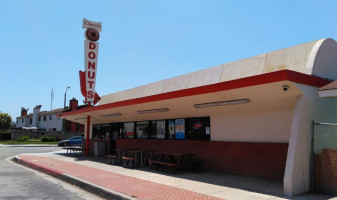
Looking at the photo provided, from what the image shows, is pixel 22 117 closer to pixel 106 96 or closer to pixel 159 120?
pixel 106 96

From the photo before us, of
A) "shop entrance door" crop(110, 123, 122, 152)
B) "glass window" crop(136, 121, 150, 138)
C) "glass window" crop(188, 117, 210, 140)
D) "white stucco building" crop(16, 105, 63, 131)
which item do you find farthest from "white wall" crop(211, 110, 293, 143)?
"white stucco building" crop(16, 105, 63, 131)

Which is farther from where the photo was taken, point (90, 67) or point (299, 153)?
point (90, 67)

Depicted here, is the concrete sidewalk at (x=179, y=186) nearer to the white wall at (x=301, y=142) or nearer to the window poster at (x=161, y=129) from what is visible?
the white wall at (x=301, y=142)

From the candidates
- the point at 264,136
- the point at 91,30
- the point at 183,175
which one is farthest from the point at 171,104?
the point at 91,30

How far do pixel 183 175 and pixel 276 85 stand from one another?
505 centimetres

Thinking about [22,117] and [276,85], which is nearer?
[276,85]

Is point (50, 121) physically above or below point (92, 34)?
below

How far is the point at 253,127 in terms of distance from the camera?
34.6 feet

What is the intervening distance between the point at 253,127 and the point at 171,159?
4251 mm

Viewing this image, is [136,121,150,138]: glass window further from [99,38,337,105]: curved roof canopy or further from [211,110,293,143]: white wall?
[211,110,293,143]: white wall

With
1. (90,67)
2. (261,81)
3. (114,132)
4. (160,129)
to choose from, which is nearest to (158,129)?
(160,129)

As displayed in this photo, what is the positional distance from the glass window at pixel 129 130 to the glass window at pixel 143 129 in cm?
48

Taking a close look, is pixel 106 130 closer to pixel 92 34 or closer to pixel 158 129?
pixel 158 129

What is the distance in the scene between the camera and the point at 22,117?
71500 millimetres
